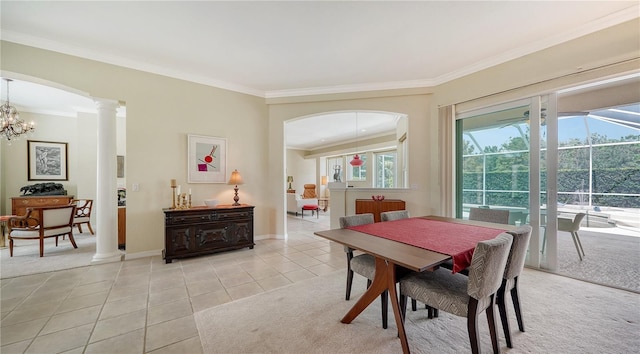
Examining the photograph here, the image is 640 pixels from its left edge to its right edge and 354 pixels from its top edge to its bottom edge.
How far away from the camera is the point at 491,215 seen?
2.85 m

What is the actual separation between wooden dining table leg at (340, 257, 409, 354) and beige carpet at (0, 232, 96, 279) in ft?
12.9

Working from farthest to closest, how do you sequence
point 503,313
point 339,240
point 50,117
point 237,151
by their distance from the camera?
point 50,117
point 237,151
point 339,240
point 503,313

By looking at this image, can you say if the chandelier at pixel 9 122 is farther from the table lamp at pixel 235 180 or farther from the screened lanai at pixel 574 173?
the screened lanai at pixel 574 173

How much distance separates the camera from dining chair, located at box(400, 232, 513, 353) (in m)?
1.38

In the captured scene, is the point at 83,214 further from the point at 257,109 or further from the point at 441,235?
the point at 441,235

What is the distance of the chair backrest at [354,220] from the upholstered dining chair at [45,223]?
4823mm

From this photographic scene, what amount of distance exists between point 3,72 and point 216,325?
4.11m

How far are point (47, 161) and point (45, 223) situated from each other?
10.7 ft

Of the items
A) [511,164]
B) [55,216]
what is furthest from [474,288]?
[55,216]

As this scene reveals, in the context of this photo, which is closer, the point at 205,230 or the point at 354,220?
the point at 354,220

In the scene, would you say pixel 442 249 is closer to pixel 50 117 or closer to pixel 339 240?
pixel 339 240

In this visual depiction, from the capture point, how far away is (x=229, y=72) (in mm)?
3949

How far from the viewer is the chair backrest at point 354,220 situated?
7.86 feet

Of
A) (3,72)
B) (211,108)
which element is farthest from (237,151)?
(3,72)
